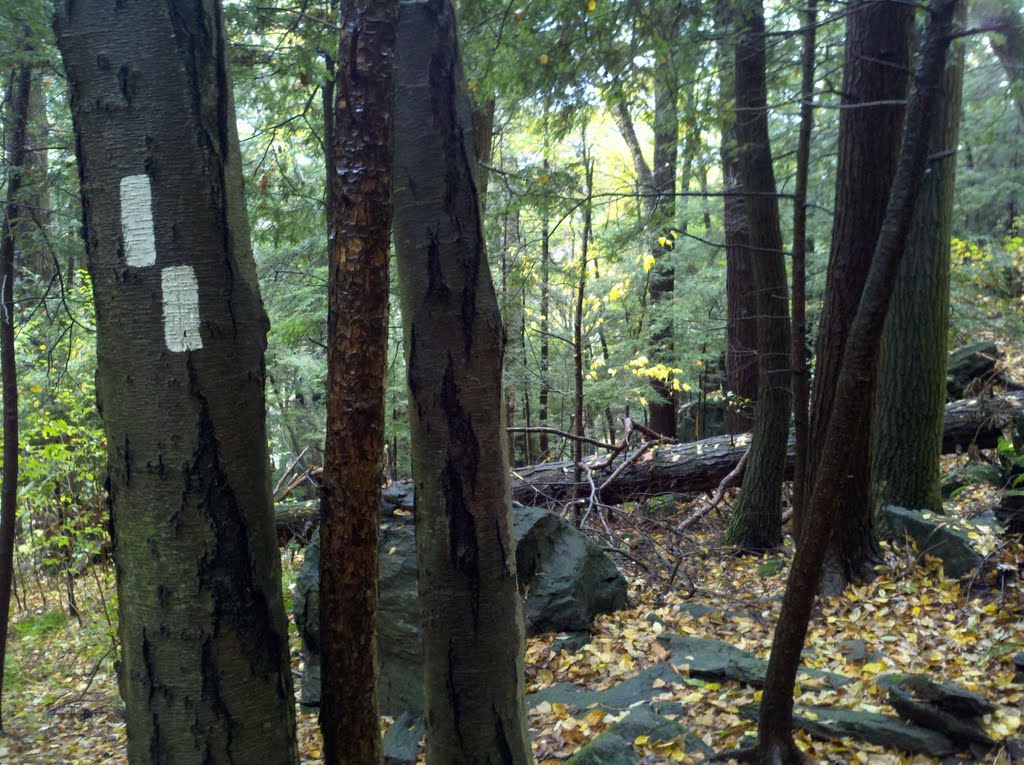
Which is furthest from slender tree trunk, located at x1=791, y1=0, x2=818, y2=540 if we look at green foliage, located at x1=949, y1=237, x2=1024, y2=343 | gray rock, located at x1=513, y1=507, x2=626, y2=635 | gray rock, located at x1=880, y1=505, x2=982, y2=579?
green foliage, located at x1=949, y1=237, x2=1024, y2=343

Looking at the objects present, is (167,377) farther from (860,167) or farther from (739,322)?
(739,322)

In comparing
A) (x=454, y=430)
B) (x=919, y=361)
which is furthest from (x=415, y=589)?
(x=919, y=361)

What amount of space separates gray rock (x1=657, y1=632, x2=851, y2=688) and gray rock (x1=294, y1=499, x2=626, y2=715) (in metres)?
0.94

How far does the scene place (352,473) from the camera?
7.29 feet

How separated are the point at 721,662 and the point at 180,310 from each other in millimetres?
4200

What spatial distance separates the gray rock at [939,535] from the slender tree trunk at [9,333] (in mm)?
7334

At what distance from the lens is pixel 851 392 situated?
9.71 ft

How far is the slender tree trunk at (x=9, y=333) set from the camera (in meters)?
5.67

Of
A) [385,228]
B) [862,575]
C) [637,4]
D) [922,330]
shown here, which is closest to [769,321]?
[922,330]

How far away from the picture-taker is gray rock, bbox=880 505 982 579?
5715 mm

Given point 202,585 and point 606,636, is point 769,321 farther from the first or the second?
point 202,585

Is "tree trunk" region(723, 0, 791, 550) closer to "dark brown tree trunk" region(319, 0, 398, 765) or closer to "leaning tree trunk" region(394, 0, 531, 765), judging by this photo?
"leaning tree trunk" region(394, 0, 531, 765)

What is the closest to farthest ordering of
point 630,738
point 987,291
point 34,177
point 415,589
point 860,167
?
1. point 630,738
2. point 860,167
3. point 415,589
4. point 34,177
5. point 987,291

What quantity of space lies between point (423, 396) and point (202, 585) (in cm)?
118
